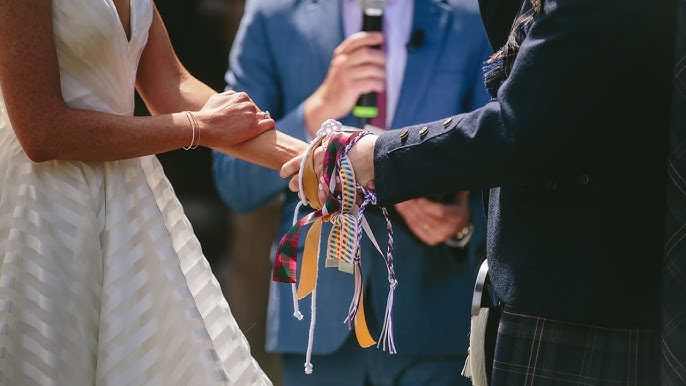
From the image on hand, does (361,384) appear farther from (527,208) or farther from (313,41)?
(527,208)

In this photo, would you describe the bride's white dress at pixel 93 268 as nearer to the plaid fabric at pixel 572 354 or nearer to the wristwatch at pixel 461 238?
the plaid fabric at pixel 572 354

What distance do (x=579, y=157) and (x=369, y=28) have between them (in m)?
1.47

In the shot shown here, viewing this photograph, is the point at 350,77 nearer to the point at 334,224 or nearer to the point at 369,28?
the point at 369,28

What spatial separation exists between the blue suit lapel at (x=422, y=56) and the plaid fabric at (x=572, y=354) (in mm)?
1340

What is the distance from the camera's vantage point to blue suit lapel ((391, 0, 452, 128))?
428 centimetres

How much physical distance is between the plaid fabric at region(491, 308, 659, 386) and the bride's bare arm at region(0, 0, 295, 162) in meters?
1.01

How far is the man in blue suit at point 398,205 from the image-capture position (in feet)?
14.0

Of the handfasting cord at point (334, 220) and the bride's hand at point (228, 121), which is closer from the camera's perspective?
the handfasting cord at point (334, 220)

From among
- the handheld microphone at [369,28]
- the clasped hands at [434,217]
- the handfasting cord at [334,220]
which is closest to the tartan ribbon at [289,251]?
the handfasting cord at [334,220]

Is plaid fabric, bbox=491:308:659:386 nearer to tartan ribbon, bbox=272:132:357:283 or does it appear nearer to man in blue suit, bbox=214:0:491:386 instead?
tartan ribbon, bbox=272:132:357:283

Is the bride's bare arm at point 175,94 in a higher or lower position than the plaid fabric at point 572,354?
higher

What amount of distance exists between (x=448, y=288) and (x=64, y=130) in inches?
61.4

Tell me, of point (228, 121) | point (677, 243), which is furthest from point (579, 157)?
point (228, 121)

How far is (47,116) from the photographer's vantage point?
3.17m
